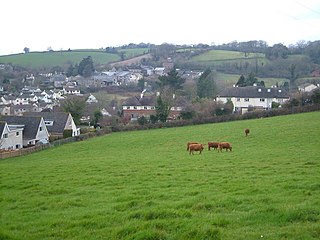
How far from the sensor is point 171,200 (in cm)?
1309

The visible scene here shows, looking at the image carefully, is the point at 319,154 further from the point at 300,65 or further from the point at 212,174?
the point at 300,65

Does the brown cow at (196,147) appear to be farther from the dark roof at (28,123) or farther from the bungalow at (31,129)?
the dark roof at (28,123)

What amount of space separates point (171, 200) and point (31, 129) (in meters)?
47.1

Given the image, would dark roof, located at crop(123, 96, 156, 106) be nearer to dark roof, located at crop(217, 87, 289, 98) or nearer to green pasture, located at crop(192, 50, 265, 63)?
dark roof, located at crop(217, 87, 289, 98)

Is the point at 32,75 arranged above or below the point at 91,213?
above

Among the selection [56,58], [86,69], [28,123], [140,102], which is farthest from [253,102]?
[56,58]

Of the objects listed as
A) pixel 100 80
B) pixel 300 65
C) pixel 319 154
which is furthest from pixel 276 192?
pixel 100 80

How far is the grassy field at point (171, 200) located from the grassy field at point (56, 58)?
16143 centimetres

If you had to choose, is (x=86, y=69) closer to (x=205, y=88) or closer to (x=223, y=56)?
(x=223, y=56)

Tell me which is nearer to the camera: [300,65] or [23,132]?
[23,132]

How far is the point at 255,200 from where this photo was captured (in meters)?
12.2

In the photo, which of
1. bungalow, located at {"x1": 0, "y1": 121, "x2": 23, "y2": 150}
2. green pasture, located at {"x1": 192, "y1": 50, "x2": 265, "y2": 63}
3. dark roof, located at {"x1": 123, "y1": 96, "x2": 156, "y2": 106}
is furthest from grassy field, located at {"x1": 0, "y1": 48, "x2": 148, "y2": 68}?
bungalow, located at {"x1": 0, "y1": 121, "x2": 23, "y2": 150}

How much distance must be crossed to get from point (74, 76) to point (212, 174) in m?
151

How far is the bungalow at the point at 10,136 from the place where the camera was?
49228 millimetres
